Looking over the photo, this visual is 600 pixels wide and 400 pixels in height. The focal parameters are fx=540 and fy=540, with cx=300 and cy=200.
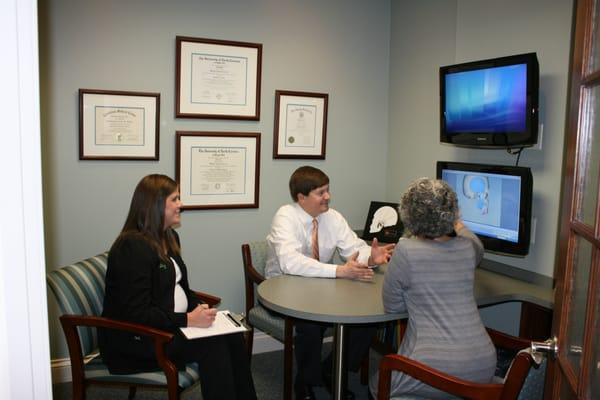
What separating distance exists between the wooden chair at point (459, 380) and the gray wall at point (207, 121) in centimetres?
174

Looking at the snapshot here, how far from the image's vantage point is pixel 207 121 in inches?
132

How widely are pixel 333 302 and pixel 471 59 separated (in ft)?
5.94

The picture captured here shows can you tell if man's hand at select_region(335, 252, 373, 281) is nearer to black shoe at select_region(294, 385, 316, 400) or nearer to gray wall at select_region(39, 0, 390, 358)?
black shoe at select_region(294, 385, 316, 400)

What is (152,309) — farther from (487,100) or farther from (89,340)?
(487,100)

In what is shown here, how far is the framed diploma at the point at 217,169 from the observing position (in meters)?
3.32

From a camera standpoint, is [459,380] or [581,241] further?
[459,380]

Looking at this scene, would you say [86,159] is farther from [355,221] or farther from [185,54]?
[355,221]

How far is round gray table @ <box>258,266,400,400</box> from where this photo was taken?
2.12 metres

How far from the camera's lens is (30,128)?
0.79 metres

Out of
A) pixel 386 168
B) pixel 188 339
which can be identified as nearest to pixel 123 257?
pixel 188 339

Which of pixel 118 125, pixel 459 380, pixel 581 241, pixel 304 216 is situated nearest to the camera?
pixel 581 241

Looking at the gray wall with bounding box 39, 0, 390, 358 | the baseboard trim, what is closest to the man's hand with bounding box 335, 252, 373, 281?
the gray wall with bounding box 39, 0, 390, 358

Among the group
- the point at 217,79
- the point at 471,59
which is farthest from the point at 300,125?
the point at 471,59

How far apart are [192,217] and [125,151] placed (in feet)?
1.88
